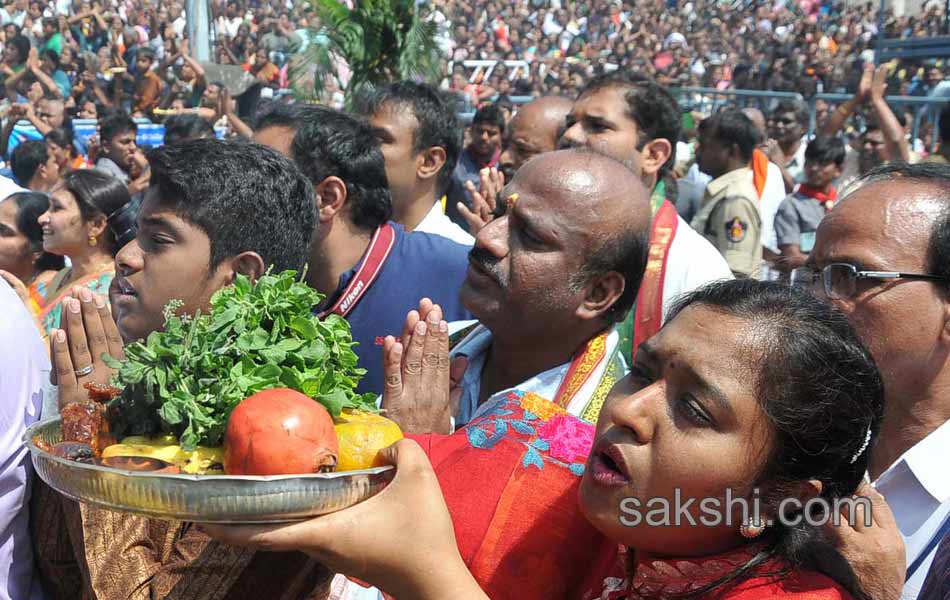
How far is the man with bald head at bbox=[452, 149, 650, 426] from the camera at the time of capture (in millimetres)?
2738

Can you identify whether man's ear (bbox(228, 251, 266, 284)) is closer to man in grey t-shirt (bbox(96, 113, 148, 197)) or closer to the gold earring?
the gold earring

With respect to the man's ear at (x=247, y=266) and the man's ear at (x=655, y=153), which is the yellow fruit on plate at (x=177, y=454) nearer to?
the man's ear at (x=247, y=266)

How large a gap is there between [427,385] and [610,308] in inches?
26.4

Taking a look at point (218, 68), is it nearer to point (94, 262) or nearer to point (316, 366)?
point (94, 262)

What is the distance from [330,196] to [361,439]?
2.20 meters

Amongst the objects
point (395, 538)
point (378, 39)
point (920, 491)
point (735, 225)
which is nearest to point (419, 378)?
point (395, 538)

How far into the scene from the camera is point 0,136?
10.5 metres

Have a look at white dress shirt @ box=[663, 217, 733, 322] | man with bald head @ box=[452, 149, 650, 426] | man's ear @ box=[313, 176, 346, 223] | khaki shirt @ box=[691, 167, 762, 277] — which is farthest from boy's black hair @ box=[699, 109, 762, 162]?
man with bald head @ box=[452, 149, 650, 426]

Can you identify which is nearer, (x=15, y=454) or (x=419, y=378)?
(x=15, y=454)

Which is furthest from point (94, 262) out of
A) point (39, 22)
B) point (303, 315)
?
point (39, 22)

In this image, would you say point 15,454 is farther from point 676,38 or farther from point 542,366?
point 676,38

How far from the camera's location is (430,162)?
17.3 feet

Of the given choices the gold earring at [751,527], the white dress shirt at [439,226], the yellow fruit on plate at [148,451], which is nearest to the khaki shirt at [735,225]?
the white dress shirt at [439,226]

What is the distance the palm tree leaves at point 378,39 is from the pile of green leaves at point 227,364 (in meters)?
5.12
